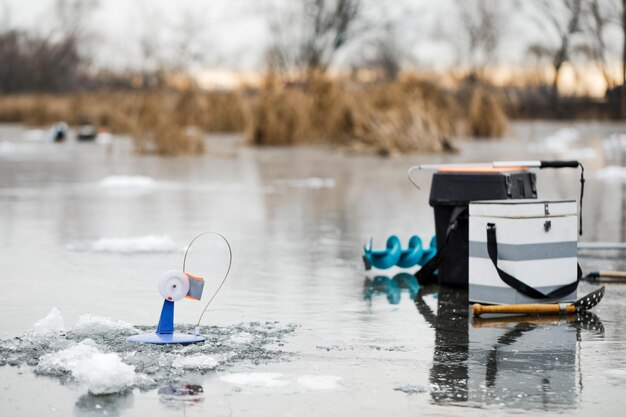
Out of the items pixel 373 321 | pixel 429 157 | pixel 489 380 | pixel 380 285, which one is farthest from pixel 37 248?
pixel 429 157

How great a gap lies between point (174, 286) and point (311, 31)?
62.7 meters

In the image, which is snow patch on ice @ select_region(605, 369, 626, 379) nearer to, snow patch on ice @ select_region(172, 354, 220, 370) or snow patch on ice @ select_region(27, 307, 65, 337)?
snow patch on ice @ select_region(172, 354, 220, 370)

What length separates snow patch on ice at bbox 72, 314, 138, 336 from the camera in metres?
7.11

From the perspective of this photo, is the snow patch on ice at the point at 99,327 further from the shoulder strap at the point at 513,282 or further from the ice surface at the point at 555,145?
the ice surface at the point at 555,145

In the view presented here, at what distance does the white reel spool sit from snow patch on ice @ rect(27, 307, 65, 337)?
1.90ft

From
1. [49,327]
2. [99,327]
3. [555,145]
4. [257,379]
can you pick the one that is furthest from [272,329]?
[555,145]

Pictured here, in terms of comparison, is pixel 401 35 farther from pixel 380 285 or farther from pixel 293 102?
pixel 380 285

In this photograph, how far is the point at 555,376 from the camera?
6246 mm

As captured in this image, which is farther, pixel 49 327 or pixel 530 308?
pixel 530 308

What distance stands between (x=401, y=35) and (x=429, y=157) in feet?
177

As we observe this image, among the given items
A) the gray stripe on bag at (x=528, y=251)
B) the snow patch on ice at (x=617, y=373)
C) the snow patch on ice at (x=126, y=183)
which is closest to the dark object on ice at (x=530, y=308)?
the gray stripe on bag at (x=528, y=251)

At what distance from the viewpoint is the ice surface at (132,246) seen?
1119 centimetres

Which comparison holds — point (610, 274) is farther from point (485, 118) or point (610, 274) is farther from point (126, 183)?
point (485, 118)

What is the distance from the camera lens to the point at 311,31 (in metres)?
69.1
